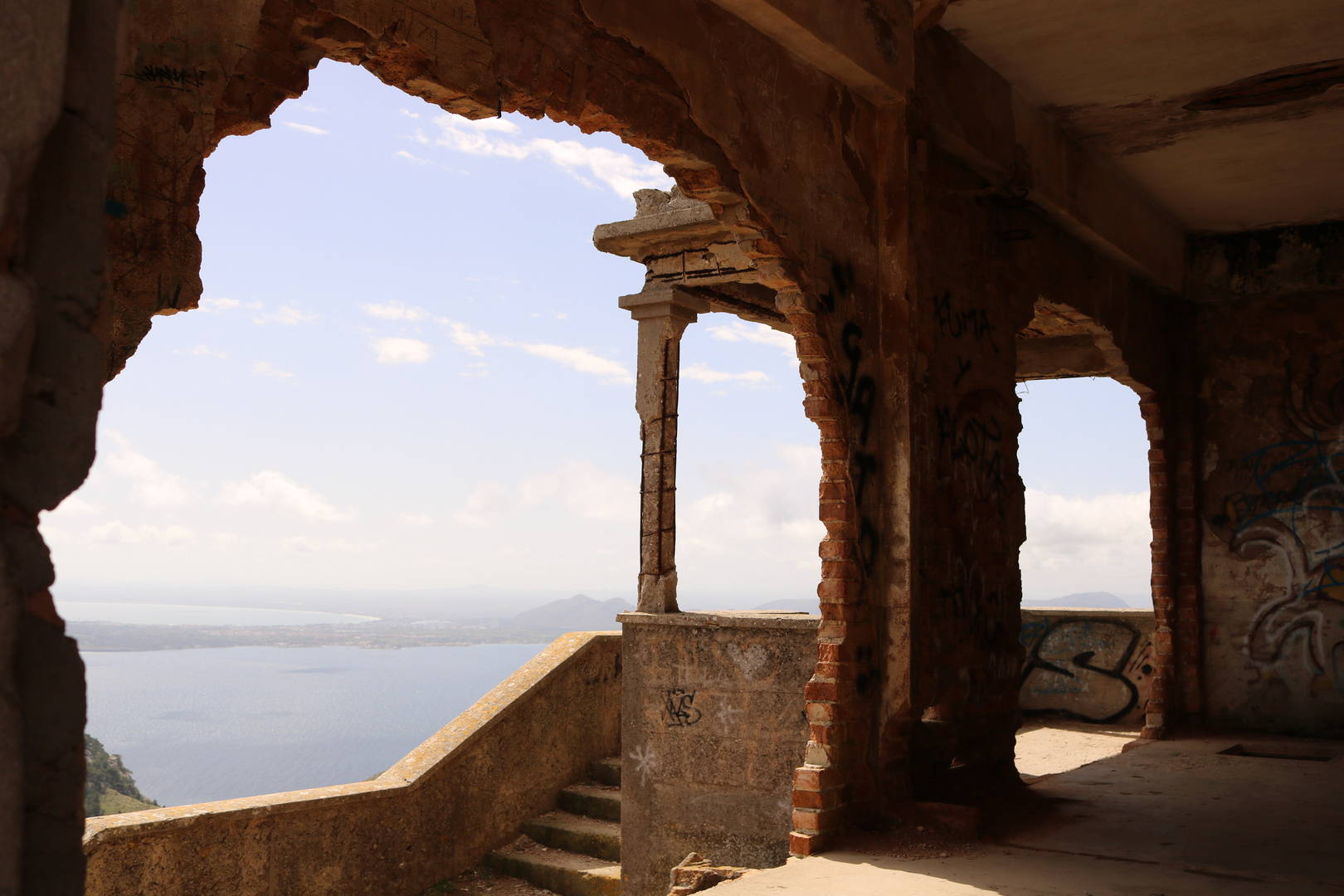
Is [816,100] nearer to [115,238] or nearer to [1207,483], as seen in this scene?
[115,238]

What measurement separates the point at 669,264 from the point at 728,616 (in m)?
2.75

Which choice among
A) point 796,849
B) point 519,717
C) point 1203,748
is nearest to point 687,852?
point 519,717

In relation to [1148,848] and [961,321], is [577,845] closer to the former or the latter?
[1148,848]

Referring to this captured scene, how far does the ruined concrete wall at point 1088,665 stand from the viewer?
1151cm

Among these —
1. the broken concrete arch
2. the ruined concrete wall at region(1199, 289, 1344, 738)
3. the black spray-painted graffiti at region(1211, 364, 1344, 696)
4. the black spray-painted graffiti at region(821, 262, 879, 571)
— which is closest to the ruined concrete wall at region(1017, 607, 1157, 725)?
the ruined concrete wall at region(1199, 289, 1344, 738)

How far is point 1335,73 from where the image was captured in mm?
6727

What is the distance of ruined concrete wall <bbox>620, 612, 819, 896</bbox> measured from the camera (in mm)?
7312

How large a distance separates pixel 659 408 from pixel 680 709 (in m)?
2.39

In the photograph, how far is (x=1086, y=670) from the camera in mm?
11828

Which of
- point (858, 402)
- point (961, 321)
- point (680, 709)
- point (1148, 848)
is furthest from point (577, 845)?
point (961, 321)

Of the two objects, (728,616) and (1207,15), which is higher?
(1207,15)

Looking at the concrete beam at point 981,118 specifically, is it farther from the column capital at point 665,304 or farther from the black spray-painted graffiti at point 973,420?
the column capital at point 665,304

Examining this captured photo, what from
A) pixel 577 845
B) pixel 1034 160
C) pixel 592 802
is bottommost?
pixel 577 845

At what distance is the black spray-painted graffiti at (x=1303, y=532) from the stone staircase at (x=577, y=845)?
5.65 meters
